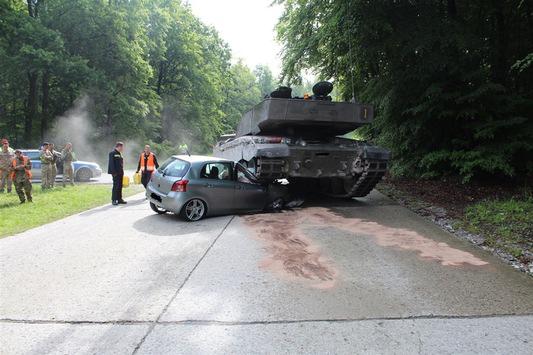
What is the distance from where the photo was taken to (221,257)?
6160mm

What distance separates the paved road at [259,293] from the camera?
A: 3674 mm

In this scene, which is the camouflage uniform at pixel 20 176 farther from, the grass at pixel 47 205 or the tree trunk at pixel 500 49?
the tree trunk at pixel 500 49

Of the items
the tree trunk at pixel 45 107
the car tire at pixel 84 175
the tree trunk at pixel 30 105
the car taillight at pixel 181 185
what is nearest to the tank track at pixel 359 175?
the car taillight at pixel 181 185

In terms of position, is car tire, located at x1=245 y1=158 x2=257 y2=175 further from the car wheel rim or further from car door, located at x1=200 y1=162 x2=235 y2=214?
the car wheel rim

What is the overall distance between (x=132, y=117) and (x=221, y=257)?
85.9 ft

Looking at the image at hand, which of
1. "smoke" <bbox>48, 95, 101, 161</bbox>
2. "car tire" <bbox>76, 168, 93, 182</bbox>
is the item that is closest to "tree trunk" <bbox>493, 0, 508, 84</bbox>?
"car tire" <bbox>76, 168, 93, 182</bbox>

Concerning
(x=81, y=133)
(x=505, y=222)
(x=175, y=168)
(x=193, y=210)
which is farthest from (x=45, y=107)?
(x=505, y=222)

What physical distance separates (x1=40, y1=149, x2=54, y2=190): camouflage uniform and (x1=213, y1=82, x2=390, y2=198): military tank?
729cm

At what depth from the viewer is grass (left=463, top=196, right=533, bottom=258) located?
6.79 metres

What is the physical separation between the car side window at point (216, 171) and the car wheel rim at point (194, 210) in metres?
0.55

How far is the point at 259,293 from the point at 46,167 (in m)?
12.7

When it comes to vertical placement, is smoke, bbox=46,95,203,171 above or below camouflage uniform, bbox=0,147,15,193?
above

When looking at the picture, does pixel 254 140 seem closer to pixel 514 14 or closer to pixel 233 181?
pixel 233 181

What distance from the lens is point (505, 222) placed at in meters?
7.95
